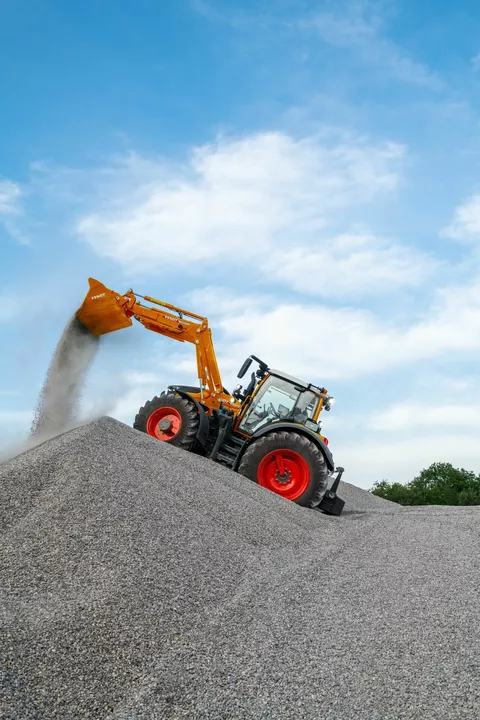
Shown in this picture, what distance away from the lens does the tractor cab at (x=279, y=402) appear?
999cm

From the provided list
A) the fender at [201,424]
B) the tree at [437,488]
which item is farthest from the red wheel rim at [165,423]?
the tree at [437,488]

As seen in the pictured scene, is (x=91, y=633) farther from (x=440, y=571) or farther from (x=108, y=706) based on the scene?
(x=440, y=571)

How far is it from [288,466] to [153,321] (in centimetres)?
400

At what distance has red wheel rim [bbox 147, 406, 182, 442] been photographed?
10.3 meters

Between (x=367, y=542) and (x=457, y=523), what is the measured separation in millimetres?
2034

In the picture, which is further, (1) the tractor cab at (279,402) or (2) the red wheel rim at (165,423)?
(2) the red wheel rim at (165,423)

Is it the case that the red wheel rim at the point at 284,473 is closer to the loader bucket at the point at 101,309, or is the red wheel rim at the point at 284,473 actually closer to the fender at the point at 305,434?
the fender at the point at 305,434

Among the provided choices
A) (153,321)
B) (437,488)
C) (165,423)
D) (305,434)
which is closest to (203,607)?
(305,434)

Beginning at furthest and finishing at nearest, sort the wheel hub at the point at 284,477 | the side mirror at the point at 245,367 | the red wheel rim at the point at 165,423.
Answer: the red wheel rim at the point at 165,423, the side mirror at the point at 245,367, the wheel hub at the point at 284,477

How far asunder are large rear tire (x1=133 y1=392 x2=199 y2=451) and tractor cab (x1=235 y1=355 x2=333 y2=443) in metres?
0.83

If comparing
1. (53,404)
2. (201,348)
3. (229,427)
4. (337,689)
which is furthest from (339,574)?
(53,404)

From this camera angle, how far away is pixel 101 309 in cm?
1131

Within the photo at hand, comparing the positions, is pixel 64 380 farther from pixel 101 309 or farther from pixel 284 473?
pixel 284 473

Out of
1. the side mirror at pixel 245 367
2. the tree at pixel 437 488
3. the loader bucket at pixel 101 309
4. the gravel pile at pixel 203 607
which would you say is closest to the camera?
the gravel pile at pixel 203 607
